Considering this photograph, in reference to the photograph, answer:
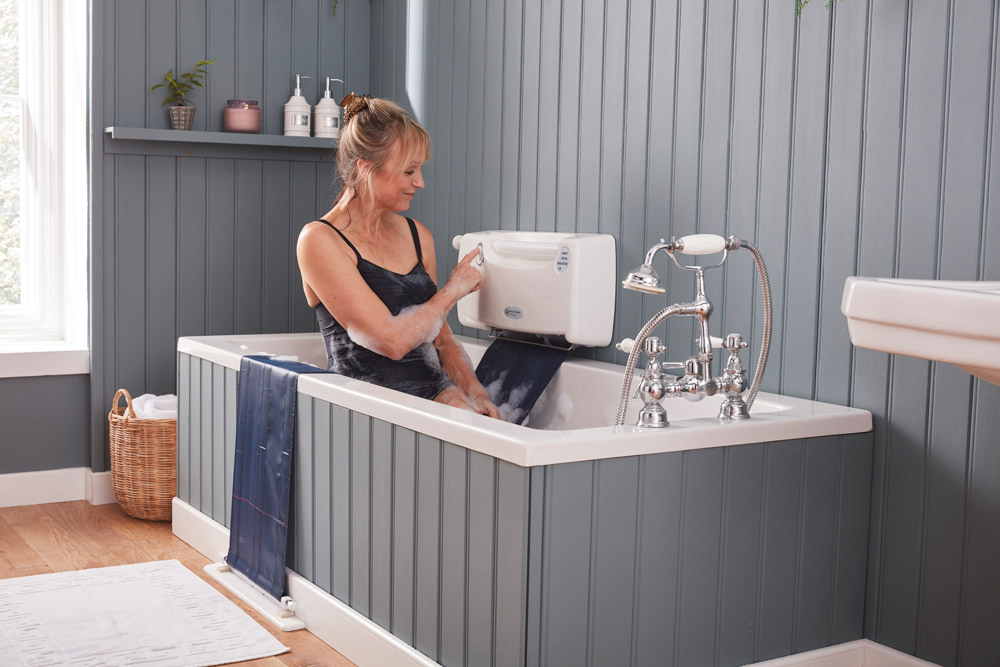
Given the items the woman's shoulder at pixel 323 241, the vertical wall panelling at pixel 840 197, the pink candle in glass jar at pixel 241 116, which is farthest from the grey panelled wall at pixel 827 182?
the pink candle in glass jar at pixel 241 116

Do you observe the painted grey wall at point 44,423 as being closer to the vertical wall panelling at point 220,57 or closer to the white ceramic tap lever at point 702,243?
the vertical wall panelling at point 220,57

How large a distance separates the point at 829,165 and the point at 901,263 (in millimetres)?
286

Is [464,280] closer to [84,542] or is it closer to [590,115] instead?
[590,115]

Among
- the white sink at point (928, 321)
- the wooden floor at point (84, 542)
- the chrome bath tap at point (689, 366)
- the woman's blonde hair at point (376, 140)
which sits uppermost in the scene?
the woman's blonde hair at point (376, 140)

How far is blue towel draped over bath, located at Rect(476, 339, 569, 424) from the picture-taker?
308 centimetres

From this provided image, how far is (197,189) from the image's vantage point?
3902mm

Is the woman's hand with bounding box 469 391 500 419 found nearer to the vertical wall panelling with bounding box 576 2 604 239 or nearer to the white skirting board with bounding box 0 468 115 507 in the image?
the vertical wall panelling with bounding box 576 2 604 239

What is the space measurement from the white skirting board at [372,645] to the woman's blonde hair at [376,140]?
41.8 inches

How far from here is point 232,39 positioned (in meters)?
3.91

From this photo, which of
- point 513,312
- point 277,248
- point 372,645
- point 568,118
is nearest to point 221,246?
point 277,248

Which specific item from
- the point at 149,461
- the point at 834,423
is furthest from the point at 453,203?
the point at 834,423

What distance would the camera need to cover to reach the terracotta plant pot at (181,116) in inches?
147

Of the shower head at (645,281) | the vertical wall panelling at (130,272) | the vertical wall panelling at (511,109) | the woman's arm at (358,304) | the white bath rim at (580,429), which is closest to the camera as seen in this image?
the white bath rim at (580,429)

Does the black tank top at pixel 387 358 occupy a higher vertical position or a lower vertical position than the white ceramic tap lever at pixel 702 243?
lower
